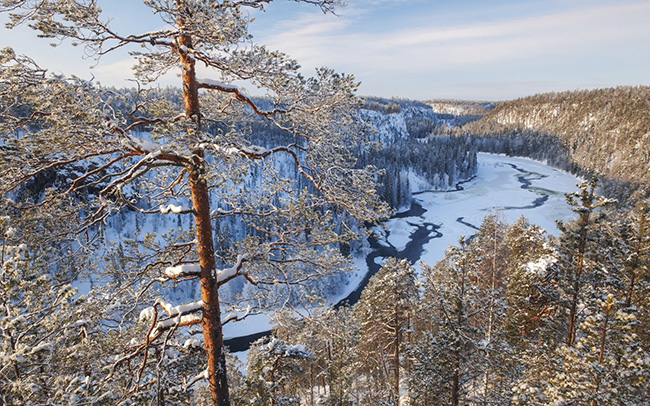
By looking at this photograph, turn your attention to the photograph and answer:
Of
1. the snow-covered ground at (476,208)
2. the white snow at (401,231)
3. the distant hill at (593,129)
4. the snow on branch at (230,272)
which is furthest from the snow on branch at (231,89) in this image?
the distant hill at (593,129)

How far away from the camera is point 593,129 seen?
134 meters

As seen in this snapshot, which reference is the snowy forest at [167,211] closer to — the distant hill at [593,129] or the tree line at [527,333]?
the tree line at [527,333]

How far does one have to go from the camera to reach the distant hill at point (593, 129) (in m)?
91.5

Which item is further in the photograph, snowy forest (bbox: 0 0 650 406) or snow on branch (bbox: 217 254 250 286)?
snow on branch (bbox: 217 254 250 286)

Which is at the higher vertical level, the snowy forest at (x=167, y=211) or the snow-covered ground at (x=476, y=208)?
the snowy forest at (x=167, y=211)

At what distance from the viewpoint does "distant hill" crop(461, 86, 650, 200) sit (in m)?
91.5

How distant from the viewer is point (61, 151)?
347 cm

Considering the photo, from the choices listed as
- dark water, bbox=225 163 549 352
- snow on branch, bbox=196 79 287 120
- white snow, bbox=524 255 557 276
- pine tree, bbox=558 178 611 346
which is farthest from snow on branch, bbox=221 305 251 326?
dark water, bbox=225 163 549 352

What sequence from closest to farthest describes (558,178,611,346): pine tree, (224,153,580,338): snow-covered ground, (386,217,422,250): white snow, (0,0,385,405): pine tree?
(0,0,385,405): pine tree
(558,178,611,346): pine tree
(224,153,580,338): snow-covered ground
(386,217,422,250): white snow

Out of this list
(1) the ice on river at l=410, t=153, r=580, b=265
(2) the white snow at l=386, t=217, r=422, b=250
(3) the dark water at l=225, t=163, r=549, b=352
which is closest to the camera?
(3) the dark water at l=225, t=163, r=549, b=352

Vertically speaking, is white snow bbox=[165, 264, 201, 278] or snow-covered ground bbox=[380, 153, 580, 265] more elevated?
white snow bbox=[165, 264, 201, 278]

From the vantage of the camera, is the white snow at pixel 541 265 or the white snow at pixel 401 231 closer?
the white snow at pixel 541 265

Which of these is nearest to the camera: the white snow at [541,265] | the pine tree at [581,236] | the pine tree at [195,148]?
the pine tree at [195,148]

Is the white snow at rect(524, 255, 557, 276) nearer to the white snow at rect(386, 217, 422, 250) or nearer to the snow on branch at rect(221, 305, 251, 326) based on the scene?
the snow on branch at rect(221, 305, 251, 326)
